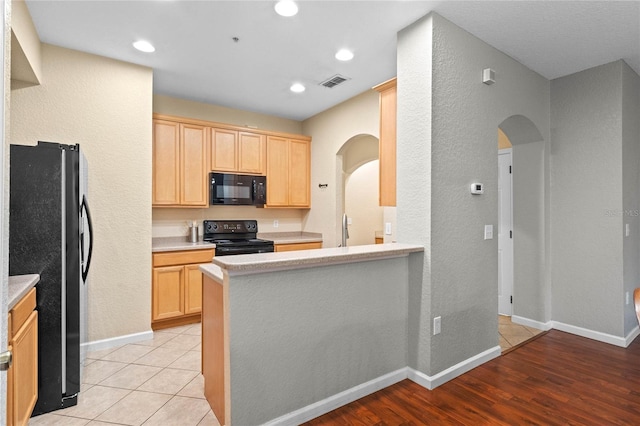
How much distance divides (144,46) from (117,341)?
Result: 2.78 meters

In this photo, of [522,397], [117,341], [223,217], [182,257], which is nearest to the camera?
[522,397]

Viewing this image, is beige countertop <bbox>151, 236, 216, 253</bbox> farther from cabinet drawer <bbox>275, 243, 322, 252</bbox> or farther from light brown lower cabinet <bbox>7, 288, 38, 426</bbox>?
light brown lower cabinet <bbox>7, 288, 38, 426</bbox>

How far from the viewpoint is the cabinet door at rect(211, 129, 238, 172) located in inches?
177

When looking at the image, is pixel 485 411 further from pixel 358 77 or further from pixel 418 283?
pixel 358 77

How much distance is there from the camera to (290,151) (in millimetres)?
5172

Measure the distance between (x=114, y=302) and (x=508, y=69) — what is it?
14.3ft

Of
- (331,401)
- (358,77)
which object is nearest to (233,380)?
(331,401)

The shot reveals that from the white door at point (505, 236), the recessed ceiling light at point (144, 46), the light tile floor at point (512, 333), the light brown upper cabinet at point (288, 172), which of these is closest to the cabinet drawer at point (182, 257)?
the light brown upper cabinet at point (288, 172)

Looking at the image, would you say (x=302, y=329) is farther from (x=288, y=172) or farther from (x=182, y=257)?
(x=288, y=172)

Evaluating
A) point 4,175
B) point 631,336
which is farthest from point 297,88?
point 631,336

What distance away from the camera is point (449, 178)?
270 cm

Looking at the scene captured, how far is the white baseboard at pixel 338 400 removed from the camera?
83.0 inches

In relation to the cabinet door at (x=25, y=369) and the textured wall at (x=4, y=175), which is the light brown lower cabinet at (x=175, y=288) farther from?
the textured wall at (x=4, y=175)

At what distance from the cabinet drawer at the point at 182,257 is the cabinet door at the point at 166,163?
0.67 meters
